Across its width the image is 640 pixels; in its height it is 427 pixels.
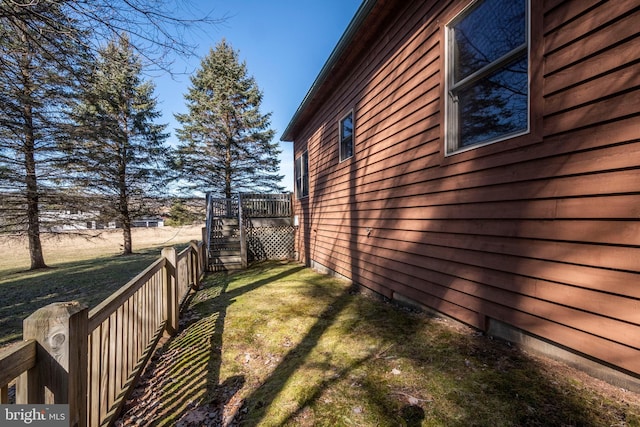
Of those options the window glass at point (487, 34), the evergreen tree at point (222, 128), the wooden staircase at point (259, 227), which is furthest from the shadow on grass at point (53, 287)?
the evergreen tree at point (222, 128)

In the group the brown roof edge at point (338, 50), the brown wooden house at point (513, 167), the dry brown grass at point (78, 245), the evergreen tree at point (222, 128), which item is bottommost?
the dry brown grass at point (78, 245)

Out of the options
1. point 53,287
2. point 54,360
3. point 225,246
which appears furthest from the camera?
point 225,246

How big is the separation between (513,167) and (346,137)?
4132 mm

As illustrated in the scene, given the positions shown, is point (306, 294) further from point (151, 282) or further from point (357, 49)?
point (357, 49)

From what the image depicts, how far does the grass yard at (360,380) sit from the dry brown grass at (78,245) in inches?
484

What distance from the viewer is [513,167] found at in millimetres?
2521

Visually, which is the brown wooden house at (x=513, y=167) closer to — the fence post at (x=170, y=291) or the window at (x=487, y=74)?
the window at (x=487, y=74)

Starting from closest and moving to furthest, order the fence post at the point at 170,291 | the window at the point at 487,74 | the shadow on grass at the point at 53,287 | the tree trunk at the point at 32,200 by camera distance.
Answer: the window at the point at 487,74 → the fence post at the point at 170,291 → the shadow on grass at the point at 53,287 → the tree trunk at the point at 32,200

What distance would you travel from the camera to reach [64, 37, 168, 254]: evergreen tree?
1148 centimetres

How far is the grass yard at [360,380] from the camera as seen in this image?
1854 mm

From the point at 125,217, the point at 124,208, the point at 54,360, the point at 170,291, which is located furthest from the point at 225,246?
the point at 124,208

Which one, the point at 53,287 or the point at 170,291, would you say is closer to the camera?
the point at 170,291

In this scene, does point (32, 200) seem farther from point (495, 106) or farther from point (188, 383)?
point (495, 106)

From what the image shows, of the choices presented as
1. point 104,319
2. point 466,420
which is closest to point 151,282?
point 104,319
